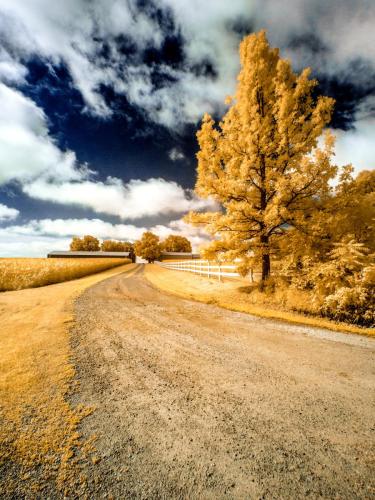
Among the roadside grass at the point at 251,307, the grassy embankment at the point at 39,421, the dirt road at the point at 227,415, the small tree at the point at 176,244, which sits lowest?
the roadside grass at the point at 251,307

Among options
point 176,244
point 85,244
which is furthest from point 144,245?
point 85,244

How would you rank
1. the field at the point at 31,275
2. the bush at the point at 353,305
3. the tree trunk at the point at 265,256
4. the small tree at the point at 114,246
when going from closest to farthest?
the bush at the point at 353,305 < the tree trunk at the point at 265,256 < the field at the point at 31,275 < the small tree at the point at 114,246

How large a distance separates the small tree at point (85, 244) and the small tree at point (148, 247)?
48297 mm

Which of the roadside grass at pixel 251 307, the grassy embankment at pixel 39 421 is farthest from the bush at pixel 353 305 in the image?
the grassy embankment at pixel 39 421

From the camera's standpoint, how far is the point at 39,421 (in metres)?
1.98

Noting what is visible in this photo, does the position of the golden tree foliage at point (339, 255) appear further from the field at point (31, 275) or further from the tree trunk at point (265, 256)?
the field at point (31, 275)

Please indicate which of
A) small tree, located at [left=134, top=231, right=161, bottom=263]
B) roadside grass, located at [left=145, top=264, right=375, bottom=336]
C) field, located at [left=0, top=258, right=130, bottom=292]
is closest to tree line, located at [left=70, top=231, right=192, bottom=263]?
small tree, located at [left=134, top=231, right=161, bottom=263]

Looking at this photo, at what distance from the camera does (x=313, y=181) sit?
22.9 feet

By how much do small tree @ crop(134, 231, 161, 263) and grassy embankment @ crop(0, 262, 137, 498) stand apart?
234ft

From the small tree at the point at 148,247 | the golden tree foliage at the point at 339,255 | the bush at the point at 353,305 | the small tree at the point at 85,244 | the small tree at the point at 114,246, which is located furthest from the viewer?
the small tree at the point at 114,246

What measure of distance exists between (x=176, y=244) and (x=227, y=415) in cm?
10970

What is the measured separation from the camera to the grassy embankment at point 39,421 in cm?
144

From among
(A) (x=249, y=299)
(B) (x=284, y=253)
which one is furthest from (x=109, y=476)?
(B) (x=284, y=253)

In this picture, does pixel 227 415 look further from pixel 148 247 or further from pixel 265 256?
pixel 148 247
